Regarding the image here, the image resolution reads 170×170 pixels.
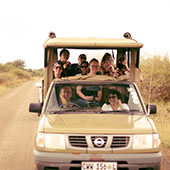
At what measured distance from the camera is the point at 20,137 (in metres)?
7.88

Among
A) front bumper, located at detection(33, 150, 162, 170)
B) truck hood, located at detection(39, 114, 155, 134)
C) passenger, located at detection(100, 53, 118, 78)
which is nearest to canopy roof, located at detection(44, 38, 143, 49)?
passenger, located at detection(100, 53, 118, 78)

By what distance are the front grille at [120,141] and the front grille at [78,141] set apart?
0.33 metres

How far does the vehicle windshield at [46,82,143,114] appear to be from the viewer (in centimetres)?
502

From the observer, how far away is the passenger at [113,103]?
5.14 m

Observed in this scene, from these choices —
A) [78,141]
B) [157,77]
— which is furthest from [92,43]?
[157,77]

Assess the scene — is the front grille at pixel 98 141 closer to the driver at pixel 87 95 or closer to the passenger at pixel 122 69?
the driver at pixel 87 95

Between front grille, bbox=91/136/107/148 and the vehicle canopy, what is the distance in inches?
74.1

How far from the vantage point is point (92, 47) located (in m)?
5.93

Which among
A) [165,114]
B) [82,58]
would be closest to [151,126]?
[82,58]

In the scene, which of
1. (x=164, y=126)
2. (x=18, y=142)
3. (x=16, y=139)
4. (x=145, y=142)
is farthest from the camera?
(x=164, y=126)

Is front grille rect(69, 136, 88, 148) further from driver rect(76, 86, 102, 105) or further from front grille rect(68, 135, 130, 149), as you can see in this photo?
driver rect(76, 86, 102, 105)

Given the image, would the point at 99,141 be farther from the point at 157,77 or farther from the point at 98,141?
the point at 157,77

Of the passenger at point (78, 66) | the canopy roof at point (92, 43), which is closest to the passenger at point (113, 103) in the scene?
the canopy roof at point (92, 43)

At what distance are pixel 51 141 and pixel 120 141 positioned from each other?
2.67 ft
